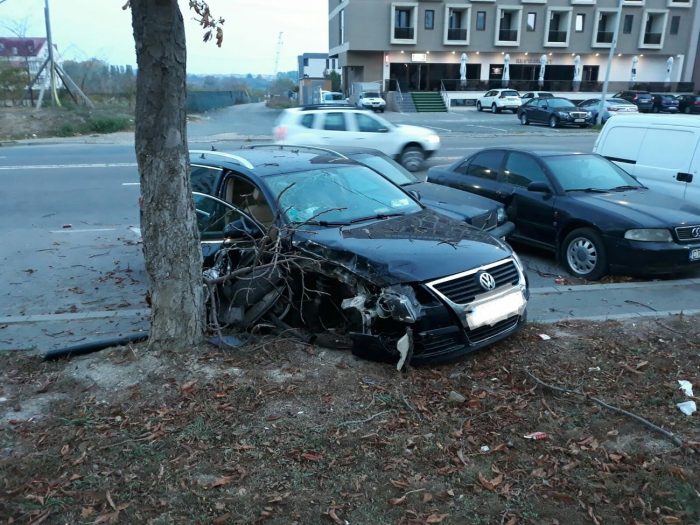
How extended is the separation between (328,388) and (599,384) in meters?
1.98

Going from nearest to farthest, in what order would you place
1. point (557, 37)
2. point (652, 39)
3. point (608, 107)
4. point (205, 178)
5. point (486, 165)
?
point (205, 178) < point (486, 165) < point (608, 107) < point (557, 37) < point (652, 39)

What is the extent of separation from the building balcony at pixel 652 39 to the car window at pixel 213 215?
6046 cm

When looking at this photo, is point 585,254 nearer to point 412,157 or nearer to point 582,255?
point 582,255

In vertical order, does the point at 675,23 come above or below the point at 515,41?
above

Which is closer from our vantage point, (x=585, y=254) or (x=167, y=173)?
(x=167, y=173)

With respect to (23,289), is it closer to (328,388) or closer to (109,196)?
(328,388)

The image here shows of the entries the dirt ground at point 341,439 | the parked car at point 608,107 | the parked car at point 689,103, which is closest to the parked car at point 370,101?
the parked car at point 608,107

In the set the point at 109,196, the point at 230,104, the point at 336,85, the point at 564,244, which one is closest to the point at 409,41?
the point at 336,85

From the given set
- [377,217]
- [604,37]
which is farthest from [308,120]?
[604,37]

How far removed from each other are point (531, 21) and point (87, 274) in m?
54.4

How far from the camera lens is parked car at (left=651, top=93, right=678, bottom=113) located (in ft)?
128

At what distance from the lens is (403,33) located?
5247cm

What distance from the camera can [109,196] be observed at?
12828 millimetres

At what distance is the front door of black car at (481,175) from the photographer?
354 inches
